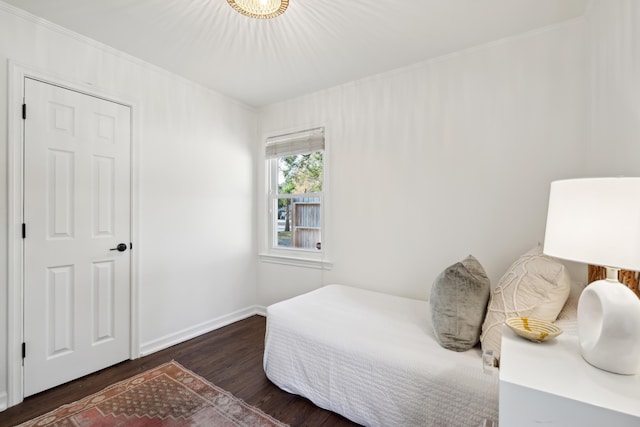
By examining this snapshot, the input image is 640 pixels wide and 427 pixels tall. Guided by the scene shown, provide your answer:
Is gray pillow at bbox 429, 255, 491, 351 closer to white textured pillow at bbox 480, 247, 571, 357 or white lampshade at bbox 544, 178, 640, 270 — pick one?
white textured pillow at bbox 480, 247, 571, 357

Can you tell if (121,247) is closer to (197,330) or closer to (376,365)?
(197,330)

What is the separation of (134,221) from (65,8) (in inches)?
59.0

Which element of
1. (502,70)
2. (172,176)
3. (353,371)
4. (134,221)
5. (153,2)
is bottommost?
(353,371)

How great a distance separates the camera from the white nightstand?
2.45 ft

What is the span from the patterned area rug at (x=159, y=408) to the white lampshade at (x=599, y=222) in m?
1.74

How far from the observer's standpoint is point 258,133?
3.62 m

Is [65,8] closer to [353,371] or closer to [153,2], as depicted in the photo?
[153,2]

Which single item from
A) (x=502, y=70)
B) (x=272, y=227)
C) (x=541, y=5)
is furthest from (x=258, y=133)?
(x=541, y=5)

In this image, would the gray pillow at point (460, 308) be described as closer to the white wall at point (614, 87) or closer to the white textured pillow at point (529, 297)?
the white textured pillow at point (529, 297)

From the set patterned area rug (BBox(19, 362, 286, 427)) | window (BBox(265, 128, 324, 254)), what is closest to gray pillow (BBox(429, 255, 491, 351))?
patterned area rug (BBox(19, 362, 286, 427))

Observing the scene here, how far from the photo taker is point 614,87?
151 centimetres

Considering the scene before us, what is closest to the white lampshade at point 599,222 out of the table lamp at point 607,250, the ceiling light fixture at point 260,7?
the table lamp at point 607,250

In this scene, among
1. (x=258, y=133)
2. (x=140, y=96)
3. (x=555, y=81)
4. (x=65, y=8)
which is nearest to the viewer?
(x=65, y=8)

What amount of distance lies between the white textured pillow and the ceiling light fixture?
1984 mm
